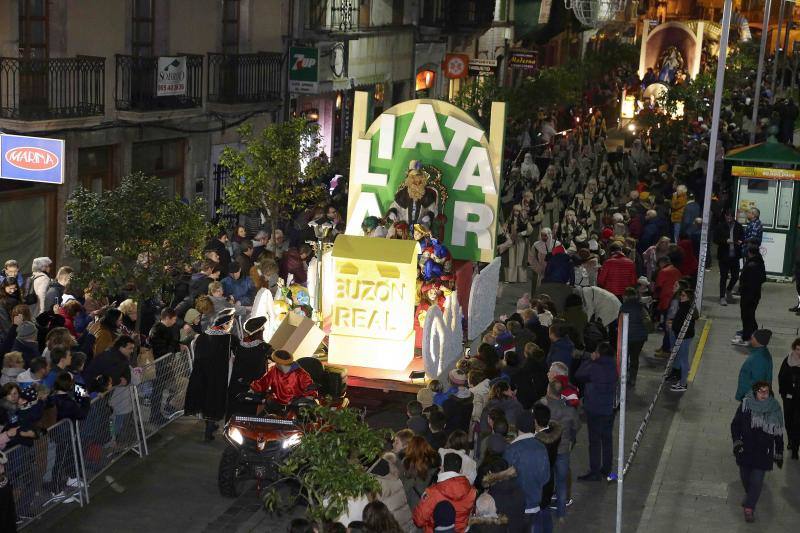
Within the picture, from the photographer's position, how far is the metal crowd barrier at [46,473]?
1291cm

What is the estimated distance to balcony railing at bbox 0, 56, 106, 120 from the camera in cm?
2281

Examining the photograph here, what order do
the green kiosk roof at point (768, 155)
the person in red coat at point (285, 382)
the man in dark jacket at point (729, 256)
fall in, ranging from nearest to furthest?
the person in red coat at point (285, 382) < the man in dark jacket at point (729, 256) < the green kiosk roof at point (768, 155)

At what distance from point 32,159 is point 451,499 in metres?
12.6

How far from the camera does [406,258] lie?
17594mm

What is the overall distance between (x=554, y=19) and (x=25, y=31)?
1416 inches

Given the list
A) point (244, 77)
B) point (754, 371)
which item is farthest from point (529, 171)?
point (754, 371)

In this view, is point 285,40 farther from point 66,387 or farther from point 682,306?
point 66,387

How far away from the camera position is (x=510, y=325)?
17125mm

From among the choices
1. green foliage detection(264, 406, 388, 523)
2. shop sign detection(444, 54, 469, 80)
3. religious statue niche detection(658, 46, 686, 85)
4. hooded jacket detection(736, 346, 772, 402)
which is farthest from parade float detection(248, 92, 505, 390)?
religious statue niche detection(658, 46, 686, 85)

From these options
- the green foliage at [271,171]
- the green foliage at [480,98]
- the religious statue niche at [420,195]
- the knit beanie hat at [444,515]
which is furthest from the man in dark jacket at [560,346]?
the green foliage at [480,98]

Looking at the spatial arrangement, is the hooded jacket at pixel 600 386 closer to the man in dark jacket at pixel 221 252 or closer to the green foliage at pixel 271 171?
the man in dark jacket at pixel 221 252

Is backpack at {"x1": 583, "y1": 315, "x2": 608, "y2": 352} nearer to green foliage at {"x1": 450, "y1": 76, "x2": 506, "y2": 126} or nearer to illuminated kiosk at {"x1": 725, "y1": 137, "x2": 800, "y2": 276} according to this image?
illuminated kiosk at {"x1": 725, "y1": 137, "x2": 800, "y2": 276}

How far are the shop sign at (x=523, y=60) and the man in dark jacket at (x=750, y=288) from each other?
83.2 ft

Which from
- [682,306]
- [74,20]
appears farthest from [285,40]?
[682,306]
